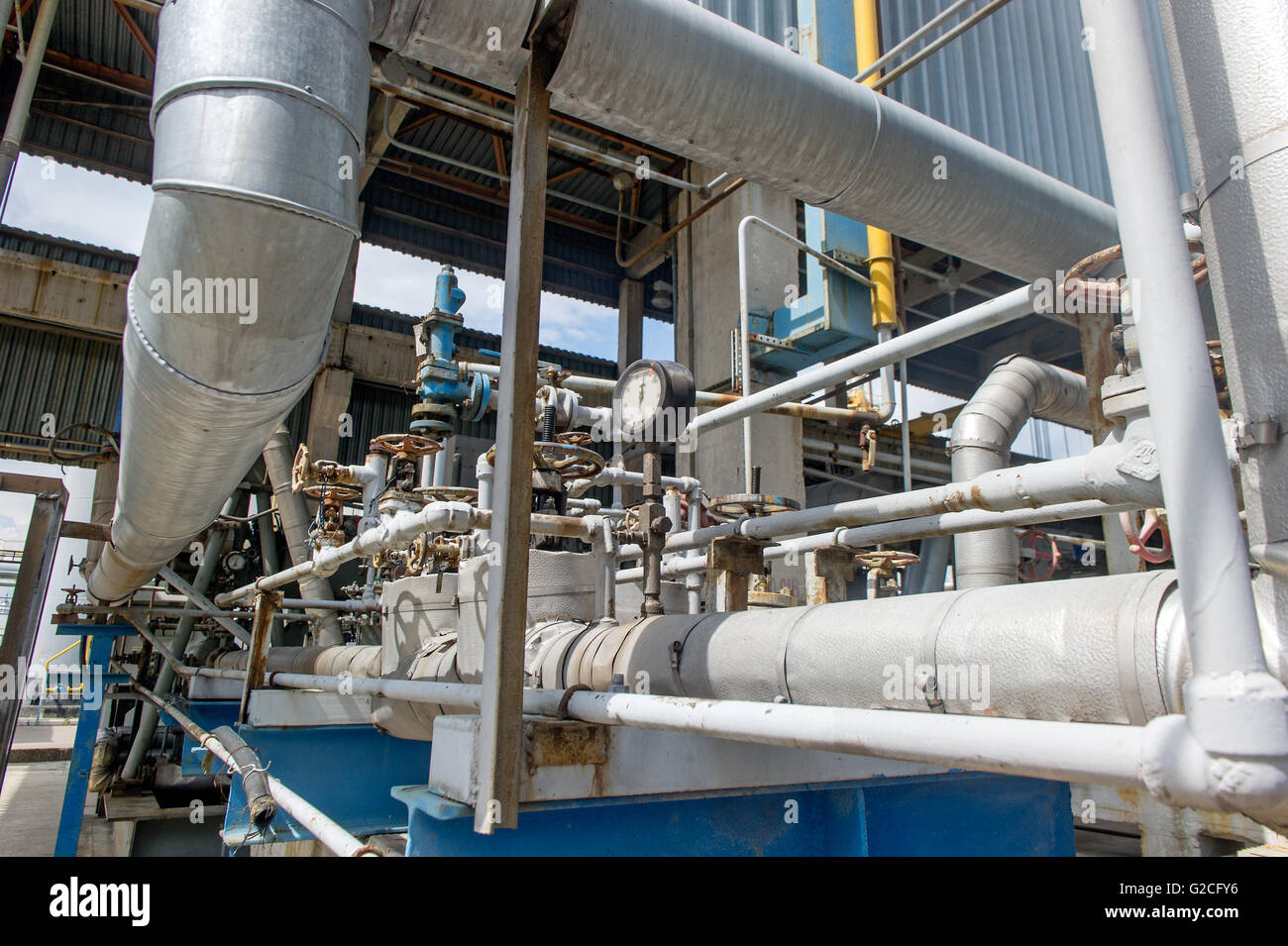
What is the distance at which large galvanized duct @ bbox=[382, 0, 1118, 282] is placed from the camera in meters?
1.89

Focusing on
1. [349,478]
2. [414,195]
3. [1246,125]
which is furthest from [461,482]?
[1246,125]

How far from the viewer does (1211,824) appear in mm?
6035

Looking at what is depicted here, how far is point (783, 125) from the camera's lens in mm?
2146

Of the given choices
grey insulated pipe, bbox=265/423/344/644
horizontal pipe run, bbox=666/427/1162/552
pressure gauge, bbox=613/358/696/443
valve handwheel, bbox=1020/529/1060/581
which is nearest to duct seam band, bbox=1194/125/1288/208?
horizontal pipe run, bbox=666/427/1162/552

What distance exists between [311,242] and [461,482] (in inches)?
382

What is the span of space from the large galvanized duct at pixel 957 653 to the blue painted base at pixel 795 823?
342 millimetres

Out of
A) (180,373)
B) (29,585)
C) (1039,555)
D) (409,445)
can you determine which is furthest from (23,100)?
(1039,555)

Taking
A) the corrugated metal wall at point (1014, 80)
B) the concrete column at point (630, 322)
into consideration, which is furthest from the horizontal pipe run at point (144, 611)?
the concrete column at point (630, 322)

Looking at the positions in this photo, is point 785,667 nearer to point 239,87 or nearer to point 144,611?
point 239,87

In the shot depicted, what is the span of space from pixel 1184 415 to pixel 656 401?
154cm

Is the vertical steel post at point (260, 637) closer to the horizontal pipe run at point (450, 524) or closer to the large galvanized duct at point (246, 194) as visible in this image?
the horizontal pipe run at point (450, 524)

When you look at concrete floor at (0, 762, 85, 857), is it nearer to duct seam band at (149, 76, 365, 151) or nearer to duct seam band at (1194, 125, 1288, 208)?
duct seam band at (149, 76, 365, 151)

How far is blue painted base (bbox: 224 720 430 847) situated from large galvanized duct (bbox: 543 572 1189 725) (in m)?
2.70
